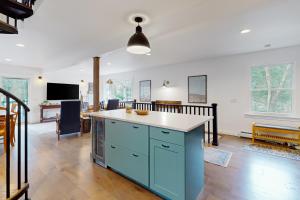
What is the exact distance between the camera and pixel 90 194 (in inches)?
77.9

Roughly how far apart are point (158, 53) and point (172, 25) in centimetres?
222

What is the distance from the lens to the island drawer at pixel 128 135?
204 cm

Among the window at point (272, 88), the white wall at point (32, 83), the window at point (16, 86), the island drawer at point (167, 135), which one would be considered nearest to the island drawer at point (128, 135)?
the island drawer at point (167, 135)

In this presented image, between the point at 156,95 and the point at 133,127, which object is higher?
the point at 156,95

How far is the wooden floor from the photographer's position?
196 cm

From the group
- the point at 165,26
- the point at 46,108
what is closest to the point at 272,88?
the point at 165,26

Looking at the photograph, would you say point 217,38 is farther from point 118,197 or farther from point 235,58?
point 118,197

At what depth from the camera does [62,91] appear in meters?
7.57

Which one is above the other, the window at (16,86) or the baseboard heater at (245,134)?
the window at (16,86)

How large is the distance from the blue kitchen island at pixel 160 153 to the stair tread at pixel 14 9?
1776 mm

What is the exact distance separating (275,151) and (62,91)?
335 inches

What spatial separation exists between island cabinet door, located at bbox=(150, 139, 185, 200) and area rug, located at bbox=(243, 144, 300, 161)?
2.77 metres

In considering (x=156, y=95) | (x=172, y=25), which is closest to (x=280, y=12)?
(x=172, y=25)

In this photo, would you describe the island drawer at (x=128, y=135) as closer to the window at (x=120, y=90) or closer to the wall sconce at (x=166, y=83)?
the wall sconce at (x=166, y=83)
